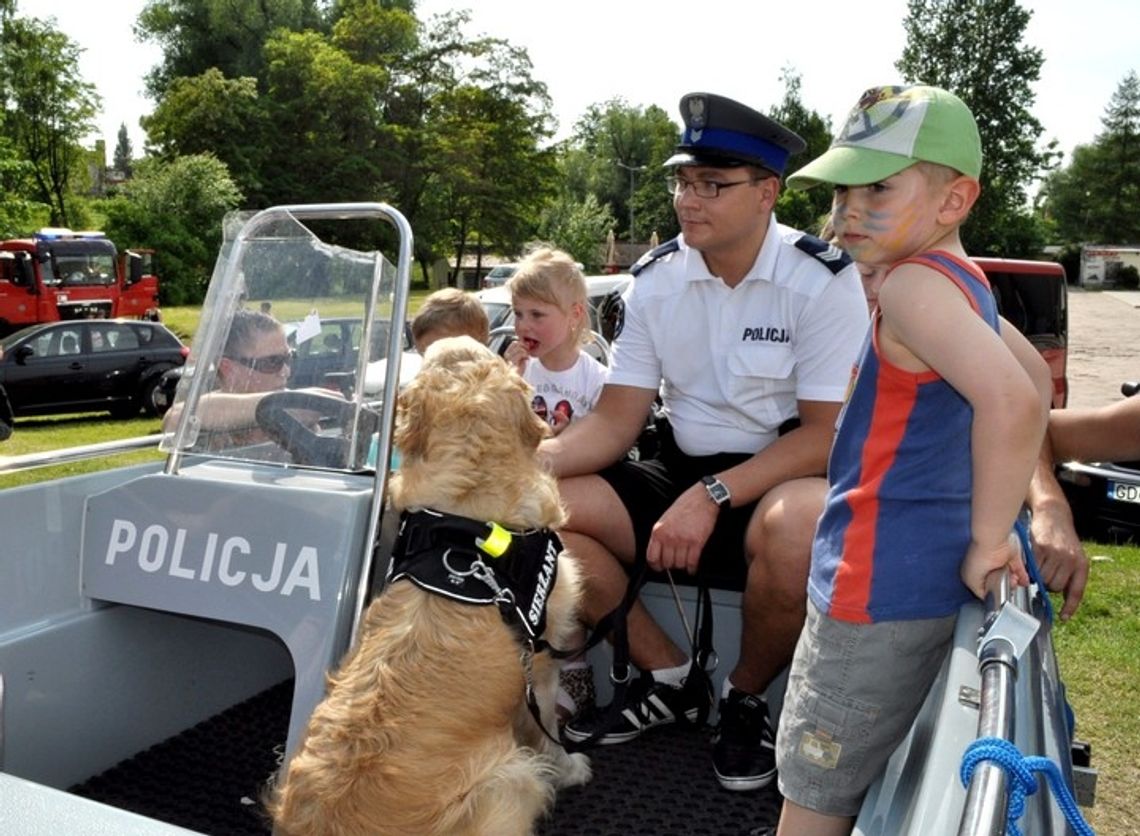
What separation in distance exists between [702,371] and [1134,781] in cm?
258

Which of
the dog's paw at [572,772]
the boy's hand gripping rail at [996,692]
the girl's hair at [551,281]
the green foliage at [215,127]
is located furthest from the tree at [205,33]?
the boy's hand gripping rail at [996,692]

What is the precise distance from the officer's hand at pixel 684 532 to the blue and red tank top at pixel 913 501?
3.17 ft

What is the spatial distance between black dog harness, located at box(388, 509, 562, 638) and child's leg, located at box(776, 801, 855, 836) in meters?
0.72

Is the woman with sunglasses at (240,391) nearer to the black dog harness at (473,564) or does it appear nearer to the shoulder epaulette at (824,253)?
the black dog harness at (473,564)

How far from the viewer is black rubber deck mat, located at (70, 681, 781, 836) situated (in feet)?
8.32

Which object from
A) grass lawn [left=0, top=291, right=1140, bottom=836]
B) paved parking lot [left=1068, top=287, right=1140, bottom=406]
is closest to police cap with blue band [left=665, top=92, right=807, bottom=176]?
grass lawn [left=0, top=291, right=1140, bottom=836]

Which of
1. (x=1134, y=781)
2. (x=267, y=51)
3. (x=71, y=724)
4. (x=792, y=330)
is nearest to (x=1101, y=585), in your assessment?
(x=1134, y=781)

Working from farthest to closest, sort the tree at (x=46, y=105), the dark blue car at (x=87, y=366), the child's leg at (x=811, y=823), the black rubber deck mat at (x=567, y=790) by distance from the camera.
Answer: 1. the tree at (x=46, y=105)
2. the dark blue car at (x=87, y=366)
3. the black rubber deck mat at (x=567, y=790)
4. the child's leg at (x=811, y=823)

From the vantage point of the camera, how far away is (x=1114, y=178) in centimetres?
7500

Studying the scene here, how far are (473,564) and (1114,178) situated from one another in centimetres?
8515

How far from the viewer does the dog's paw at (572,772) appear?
8.89ft

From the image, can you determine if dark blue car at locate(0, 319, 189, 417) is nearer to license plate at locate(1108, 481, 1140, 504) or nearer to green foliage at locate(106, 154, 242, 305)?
license plate at locate(1108, 481, 1140, 504)

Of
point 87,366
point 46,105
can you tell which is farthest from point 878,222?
point 46,105

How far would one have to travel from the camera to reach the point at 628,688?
2.99m
